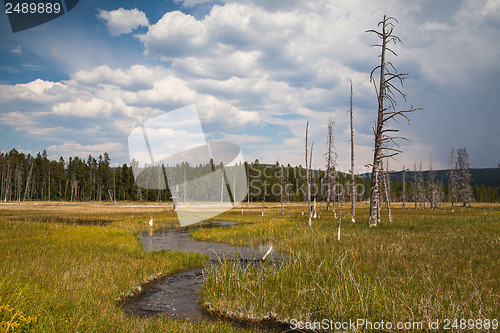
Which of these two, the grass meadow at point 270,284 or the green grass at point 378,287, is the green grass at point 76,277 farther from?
the green grass at point 378,287

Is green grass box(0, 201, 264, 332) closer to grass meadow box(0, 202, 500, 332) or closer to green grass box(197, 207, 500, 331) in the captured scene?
grass meadow box(0, 202, 500, 332)

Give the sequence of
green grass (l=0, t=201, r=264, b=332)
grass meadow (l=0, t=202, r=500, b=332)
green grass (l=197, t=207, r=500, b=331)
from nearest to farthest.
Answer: green grass (l=0, t=201, r=264, b=332) → grass meadow (l=0, t=202, r=500, b=332) → green grass (l=197, t=207, r=500, b=331)

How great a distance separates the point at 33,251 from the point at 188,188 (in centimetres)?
9959

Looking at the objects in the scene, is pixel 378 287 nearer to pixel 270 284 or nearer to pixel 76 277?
pixel 270 284

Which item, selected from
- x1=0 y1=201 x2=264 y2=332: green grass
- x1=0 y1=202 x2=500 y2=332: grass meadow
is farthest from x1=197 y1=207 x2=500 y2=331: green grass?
x1=0 y1=201 x2=264 y2=332: green grass

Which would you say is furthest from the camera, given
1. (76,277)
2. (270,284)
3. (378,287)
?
(76,277)

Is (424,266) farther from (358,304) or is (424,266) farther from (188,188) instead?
(188,188)

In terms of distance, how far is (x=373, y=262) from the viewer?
1113 centimetres

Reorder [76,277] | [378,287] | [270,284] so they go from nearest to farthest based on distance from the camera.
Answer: [378,287], [270,284], [76,277]

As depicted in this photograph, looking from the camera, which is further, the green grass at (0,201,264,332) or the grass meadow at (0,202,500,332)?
the grass meadow at (0,202,500,332)

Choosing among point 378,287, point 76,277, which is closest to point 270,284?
point 378,287

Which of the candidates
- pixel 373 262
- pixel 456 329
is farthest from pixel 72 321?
pixel 373 262

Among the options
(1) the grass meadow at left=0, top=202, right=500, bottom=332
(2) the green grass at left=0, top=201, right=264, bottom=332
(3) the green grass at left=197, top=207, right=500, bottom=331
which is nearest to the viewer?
(2) the green grass at left=0, top=201, right=264, bottom=332

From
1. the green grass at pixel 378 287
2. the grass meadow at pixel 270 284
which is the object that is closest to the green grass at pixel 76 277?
the grass meadow at pixel 270 284
